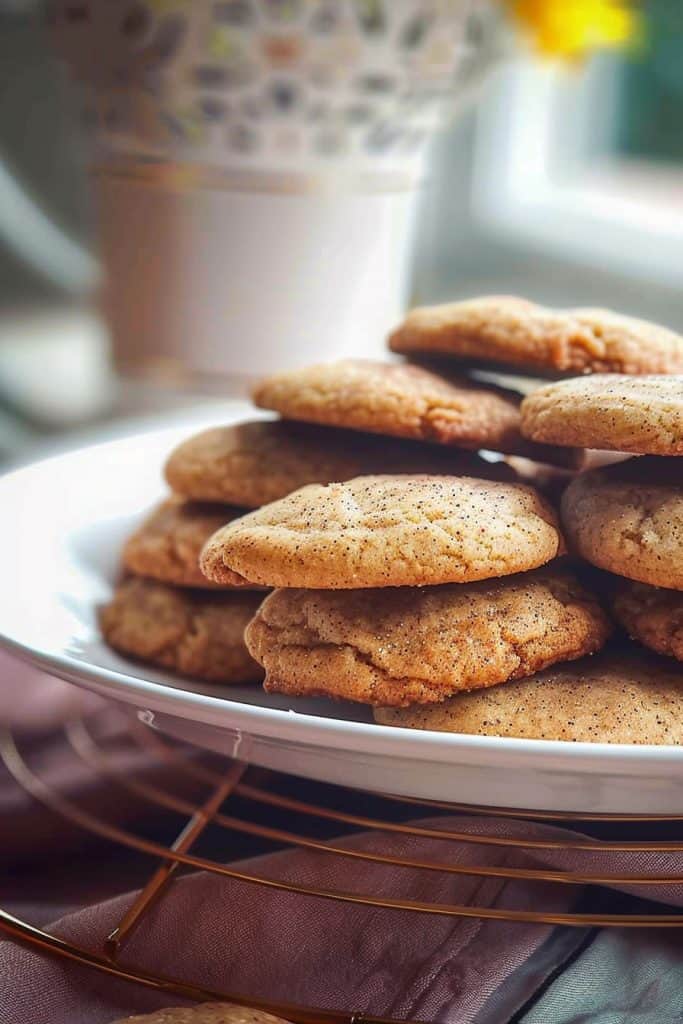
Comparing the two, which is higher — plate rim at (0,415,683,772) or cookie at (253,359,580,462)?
cookie at (253,359,580,462)

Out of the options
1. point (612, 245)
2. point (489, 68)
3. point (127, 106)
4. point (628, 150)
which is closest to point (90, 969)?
point (127, 106)

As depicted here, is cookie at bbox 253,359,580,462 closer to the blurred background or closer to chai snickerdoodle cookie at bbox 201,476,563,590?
chai snickerdoodle cookie at bbox 201,476,563,590

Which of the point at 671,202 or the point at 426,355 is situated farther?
the point at 671,202

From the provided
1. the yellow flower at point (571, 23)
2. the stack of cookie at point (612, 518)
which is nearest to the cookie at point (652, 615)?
the stack of cookie at point (612, 518)

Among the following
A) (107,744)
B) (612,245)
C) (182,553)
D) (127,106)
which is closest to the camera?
(182,553)

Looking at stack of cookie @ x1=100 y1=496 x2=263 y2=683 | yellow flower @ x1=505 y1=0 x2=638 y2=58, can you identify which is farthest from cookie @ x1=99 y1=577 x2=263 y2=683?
yellow flower @ x1=505 y1=0 x2=638 y2=58

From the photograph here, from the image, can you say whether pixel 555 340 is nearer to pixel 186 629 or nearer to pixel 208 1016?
pixel 186 629

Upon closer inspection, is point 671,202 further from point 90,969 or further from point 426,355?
point 90,969

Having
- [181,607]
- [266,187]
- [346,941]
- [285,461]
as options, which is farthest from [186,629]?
[266,187]
